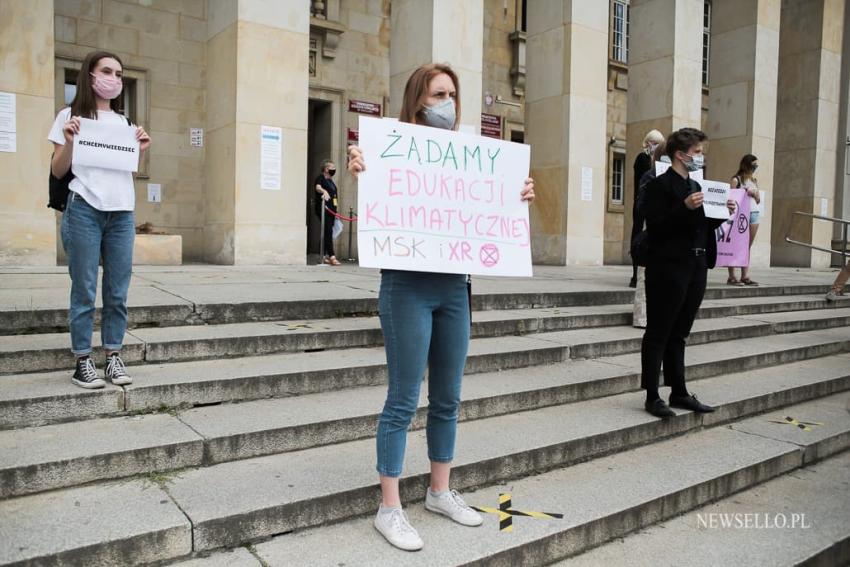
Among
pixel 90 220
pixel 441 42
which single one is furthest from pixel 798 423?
pixel 441 42

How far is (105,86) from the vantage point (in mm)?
3947

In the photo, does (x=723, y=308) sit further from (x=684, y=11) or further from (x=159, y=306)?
(x=684, y=11)

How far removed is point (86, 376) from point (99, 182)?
1109 mm

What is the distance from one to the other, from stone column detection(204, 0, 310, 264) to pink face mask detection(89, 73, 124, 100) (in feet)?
21.7

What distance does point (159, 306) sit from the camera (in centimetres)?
514

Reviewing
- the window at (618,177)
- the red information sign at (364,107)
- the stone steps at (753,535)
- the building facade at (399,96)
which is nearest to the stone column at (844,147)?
the building facade at (399,96)

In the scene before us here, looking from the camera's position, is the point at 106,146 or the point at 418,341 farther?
the point at 106,146

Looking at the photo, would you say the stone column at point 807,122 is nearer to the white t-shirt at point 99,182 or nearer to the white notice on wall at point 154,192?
the white notice on wall at point 154,192

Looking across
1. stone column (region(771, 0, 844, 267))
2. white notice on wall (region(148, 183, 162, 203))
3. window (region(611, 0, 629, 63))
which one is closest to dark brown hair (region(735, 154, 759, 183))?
stone column (region(771, 0, 844, 267))

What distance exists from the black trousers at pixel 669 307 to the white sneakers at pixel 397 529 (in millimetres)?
2346

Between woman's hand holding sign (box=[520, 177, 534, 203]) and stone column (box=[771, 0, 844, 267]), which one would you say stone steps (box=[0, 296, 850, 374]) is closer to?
woman's hand holding sign (box=[520, 177, 534, 203])

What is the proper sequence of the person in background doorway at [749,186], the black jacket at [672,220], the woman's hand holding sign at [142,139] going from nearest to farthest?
the woman's hand holding sign at [142,139], the black jacket at [672,220], the person in background doorway at [749,186]

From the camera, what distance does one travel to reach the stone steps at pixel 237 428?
3135mm

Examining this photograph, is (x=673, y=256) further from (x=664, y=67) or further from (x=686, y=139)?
(x=664, y=67)
